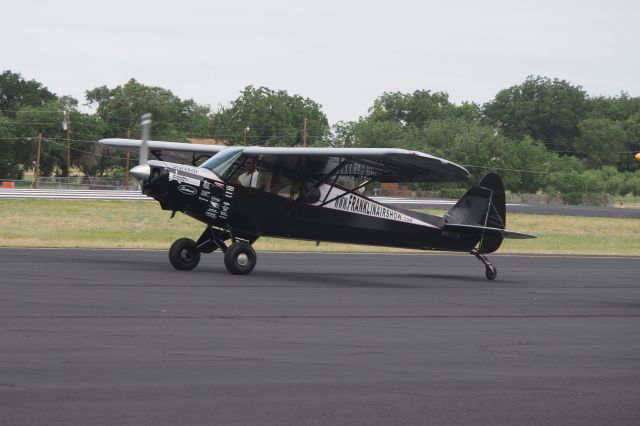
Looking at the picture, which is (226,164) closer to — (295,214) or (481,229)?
(295,214)

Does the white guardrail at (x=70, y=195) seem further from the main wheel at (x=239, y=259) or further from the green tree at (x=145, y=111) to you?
the green tree at (x=145, y=111)

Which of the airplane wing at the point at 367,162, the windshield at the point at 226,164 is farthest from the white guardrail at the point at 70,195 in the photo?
the windshield at the point at 226,164

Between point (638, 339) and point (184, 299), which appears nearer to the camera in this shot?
point (638, 339)

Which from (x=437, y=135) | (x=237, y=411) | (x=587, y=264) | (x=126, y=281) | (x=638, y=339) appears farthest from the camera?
(x=437, y=135)

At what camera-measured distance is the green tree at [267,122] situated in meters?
93.8

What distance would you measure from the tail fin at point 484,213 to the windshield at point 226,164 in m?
5.27

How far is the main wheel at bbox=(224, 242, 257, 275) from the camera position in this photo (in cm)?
1950

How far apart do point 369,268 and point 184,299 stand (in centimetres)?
958

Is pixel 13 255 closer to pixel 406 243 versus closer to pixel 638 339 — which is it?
pixel 406 243

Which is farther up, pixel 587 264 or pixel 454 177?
pixel 454 177

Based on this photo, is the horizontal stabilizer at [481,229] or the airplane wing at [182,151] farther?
the airplane wing at [182,151]

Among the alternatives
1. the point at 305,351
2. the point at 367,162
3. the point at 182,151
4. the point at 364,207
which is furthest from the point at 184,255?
the point at 305,351

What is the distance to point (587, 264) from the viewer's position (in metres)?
28.3

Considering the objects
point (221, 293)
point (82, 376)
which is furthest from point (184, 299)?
point (82, 376)
